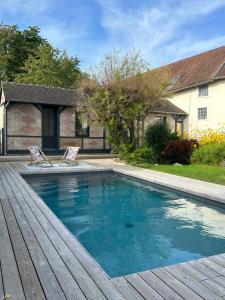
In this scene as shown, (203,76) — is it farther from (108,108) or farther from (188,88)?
(108,108)

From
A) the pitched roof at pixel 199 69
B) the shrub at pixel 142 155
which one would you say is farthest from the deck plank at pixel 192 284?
the pitched roof at pixel 199 69

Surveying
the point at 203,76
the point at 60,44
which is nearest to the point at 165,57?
the point at 203,76

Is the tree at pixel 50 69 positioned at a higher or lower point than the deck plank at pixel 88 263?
higher

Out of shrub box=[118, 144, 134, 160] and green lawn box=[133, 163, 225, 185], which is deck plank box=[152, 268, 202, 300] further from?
shrub box=[118, 144, 134, 160]

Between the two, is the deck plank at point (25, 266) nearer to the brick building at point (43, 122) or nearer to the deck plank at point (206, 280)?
the deck plank at point (206, 280)

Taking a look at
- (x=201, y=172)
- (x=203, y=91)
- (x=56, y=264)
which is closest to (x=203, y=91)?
(x=203, y=91)

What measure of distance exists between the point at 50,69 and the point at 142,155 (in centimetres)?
1574

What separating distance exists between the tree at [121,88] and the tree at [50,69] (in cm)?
1175

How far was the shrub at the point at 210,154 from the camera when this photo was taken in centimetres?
1262

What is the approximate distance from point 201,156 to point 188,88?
13.7 meters

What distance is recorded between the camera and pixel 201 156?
1326cm

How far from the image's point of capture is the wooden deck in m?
2.91

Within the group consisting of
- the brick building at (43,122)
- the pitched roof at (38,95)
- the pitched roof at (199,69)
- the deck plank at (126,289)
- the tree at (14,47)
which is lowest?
the deck plank at (126,289)

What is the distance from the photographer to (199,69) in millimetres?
25953
